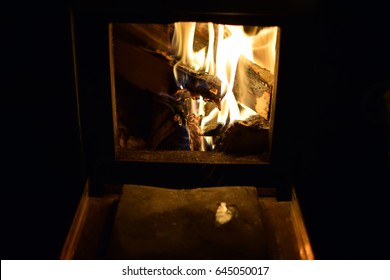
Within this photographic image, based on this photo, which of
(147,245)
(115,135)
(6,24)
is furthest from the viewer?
(115,135)

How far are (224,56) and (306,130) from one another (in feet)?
2.04

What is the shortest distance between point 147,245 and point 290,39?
117 centimetres

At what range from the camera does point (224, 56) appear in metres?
2.43

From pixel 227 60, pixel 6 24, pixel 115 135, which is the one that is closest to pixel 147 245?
pixel 115 135

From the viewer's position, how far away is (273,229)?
7.23ft

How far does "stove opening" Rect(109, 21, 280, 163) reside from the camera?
2385 millimetres

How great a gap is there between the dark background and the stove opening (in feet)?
0.82

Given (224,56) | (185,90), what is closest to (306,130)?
(224,56)

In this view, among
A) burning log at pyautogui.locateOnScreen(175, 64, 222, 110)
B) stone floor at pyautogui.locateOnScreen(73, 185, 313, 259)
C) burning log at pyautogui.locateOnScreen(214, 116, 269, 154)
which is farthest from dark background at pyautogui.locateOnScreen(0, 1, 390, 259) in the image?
burning log at pyautogui.locateOnScreen(175, 64, 222, 110)

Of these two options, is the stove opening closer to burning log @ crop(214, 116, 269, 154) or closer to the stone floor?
burning log @ crop(214, 116, 269, 154)

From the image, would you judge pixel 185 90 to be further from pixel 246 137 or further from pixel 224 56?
pixel 246 137

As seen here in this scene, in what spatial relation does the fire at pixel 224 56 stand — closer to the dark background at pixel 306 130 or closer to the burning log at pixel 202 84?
the burning log at pixel 202 84

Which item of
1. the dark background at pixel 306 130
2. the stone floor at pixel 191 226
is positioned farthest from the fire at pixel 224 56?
the stone floor at pixel 191 226

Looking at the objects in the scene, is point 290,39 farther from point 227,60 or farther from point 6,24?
point 6,24
